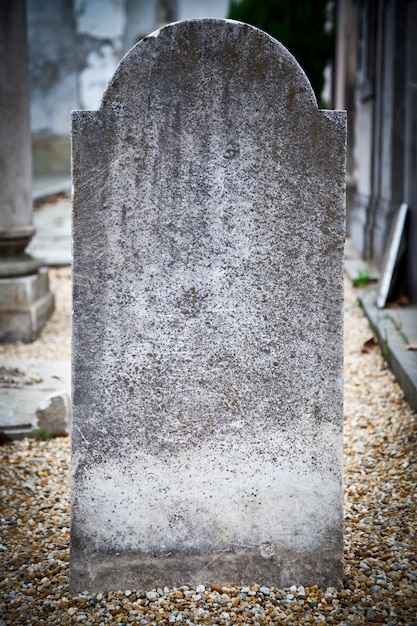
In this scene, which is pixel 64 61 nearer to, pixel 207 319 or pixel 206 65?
pixel 206 65

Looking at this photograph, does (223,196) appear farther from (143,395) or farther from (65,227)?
(65,227)

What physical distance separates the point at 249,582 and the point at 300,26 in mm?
9037

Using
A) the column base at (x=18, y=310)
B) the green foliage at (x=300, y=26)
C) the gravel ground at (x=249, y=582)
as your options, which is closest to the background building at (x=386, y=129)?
the green foliage at (x=300, y=26)

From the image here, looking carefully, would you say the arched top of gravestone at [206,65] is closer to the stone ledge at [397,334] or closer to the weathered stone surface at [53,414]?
the weathered stone surface at [53,414]

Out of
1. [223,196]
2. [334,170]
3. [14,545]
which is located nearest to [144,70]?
[223,196]

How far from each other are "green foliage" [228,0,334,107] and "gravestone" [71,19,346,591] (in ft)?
26.7

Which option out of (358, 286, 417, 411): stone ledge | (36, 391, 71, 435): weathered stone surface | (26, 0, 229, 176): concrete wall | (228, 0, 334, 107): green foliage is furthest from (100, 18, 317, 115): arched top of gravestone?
(26, 0, 229, 176): concrete wall

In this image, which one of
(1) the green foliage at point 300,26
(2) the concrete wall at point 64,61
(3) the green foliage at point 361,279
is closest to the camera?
(3) the green foliage at point 361,279

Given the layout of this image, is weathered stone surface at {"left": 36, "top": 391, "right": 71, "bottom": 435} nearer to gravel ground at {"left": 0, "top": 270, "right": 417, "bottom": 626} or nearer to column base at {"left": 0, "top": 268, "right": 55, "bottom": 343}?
gravel ground at {"left": 0, "top": 270, "right": 417, "bottom": 626}

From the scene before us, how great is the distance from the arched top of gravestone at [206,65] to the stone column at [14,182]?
3506 mm

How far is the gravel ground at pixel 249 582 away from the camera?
2084 mm

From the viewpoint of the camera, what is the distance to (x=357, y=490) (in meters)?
2.88

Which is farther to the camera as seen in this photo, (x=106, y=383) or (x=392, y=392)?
(x=392, y=392)

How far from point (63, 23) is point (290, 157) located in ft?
49.8
